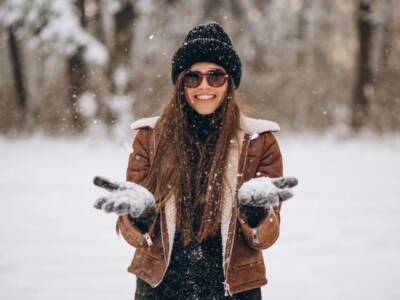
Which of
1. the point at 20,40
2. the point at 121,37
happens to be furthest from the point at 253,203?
the point at 20,40

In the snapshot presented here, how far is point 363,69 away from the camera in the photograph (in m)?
13.0

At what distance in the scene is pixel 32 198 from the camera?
21.4 feet

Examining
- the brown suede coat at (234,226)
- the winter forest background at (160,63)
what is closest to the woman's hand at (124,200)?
the brown suede coat at (234,226)

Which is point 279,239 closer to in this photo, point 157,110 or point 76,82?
point 157,110

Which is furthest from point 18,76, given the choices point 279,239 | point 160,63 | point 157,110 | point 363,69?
point 157,110

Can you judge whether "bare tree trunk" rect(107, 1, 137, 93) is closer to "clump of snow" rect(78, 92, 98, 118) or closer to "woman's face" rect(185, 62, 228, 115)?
"clump of snow" rect(78, 92, 98, 118)

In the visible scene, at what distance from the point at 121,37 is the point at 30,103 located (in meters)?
4.10

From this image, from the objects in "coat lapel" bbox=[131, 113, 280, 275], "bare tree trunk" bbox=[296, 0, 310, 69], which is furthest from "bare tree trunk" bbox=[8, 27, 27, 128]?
"coat lapel" bbox=[131, 113, 280, 275]

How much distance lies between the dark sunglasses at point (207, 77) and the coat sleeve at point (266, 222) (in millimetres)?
356

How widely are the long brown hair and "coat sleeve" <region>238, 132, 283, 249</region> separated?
150mm

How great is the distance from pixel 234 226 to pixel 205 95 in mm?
576

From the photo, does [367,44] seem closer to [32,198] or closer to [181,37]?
[181,37]

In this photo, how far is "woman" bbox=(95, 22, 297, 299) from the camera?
1734 millimetres

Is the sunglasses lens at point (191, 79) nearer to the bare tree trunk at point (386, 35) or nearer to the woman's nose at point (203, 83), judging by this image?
the woman's nose at point (203, 83)
